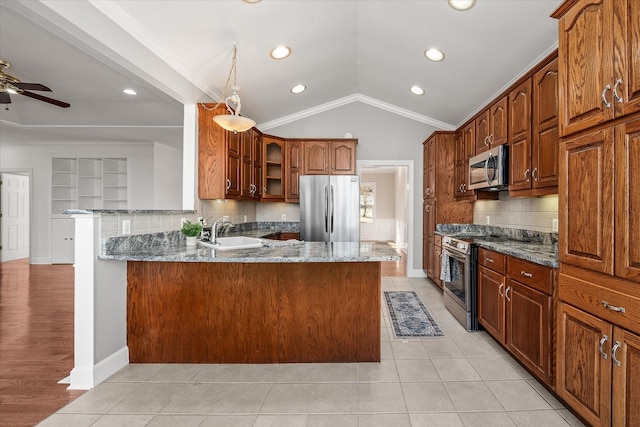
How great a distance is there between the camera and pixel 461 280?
3242 millimetres

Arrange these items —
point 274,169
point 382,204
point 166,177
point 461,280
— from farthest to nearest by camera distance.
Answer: point 382,204
point 166,177
point 274,169
point 461,280

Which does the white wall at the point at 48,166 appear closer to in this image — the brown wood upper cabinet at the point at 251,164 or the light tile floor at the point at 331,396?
the brown wood upper cabinet at the point at 251,164

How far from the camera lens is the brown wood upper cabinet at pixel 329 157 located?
5.11 meters

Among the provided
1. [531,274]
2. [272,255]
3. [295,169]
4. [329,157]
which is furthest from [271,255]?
[329,157]

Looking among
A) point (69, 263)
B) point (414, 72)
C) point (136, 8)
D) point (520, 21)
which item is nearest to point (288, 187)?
point (414, 72)

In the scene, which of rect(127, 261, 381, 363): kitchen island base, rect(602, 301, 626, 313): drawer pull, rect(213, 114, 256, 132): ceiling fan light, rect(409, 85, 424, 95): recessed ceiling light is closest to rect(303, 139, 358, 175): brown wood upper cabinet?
rect(409, 85, 424, 95): recessed ceiling light

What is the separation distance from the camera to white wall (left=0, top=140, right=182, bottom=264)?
20.8 feet

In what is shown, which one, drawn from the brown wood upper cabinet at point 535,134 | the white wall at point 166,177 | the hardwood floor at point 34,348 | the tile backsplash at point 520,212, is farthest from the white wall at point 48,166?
the brown wood upper cabinet at point 535,134

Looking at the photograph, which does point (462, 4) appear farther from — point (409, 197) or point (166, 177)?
point (166, 177)

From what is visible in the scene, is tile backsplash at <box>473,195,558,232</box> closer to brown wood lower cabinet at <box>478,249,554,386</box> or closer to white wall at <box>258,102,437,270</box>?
brown wood lower cabinet at <box>478,249,554,386</box>

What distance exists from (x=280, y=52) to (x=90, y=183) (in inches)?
219

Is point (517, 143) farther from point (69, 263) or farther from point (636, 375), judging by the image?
point (69, 263)

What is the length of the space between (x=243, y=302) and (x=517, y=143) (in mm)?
2716

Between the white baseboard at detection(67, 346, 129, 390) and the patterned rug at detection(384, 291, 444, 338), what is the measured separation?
7.55 feet
